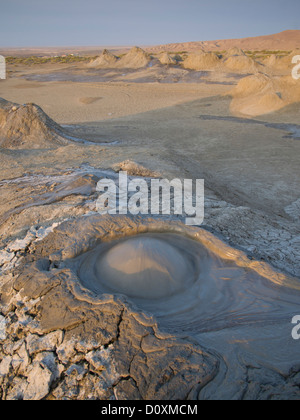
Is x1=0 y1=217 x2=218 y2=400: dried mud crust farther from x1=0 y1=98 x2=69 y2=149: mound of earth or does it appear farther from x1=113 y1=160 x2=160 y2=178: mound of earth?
x1=0 y1=98 x2=69 y2=149: mound of earth

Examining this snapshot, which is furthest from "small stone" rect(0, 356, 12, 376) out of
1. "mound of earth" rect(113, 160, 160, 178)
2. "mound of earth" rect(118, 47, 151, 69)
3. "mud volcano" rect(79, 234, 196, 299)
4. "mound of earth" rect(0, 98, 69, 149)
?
"mound of earth" rect(118, 47, 151, 69)

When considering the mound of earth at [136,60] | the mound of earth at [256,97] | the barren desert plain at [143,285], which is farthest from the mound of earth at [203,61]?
the barren desert plain at [143,285]

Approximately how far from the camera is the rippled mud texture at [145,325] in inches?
59.1

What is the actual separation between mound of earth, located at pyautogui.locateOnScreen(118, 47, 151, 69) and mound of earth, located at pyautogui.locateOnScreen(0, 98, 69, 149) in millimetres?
18896

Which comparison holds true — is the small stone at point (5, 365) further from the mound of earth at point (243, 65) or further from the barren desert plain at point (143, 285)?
the mound of earth at point (243, 65)

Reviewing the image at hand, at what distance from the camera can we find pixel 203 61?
71.1ft

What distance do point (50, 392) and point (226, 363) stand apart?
0.97 m

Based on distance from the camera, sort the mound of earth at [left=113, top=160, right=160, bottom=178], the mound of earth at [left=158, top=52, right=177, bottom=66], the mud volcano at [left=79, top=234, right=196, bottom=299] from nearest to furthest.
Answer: the mud volcano at [left=79, top=234, right=196, bottom=299], the mound of earth at [left=113, top=160, right=160, bottom=178], the mound of earth at [left=158, top=52, right=177, bottom=66]

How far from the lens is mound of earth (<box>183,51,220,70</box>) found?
2162 cm

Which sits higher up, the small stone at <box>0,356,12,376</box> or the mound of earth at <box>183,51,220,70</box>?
Answer: the mound of earth at <box>183,51,220,70</box>

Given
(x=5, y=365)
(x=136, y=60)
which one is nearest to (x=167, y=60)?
(x=136, y=60)

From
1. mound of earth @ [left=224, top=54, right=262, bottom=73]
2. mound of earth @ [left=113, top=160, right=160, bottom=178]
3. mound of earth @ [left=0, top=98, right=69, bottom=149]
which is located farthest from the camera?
mound of earth @ [left=224, top=54, right=262, bottom=73]

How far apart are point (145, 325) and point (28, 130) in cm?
655

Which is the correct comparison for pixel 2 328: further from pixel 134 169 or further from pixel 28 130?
pixel 28 130
